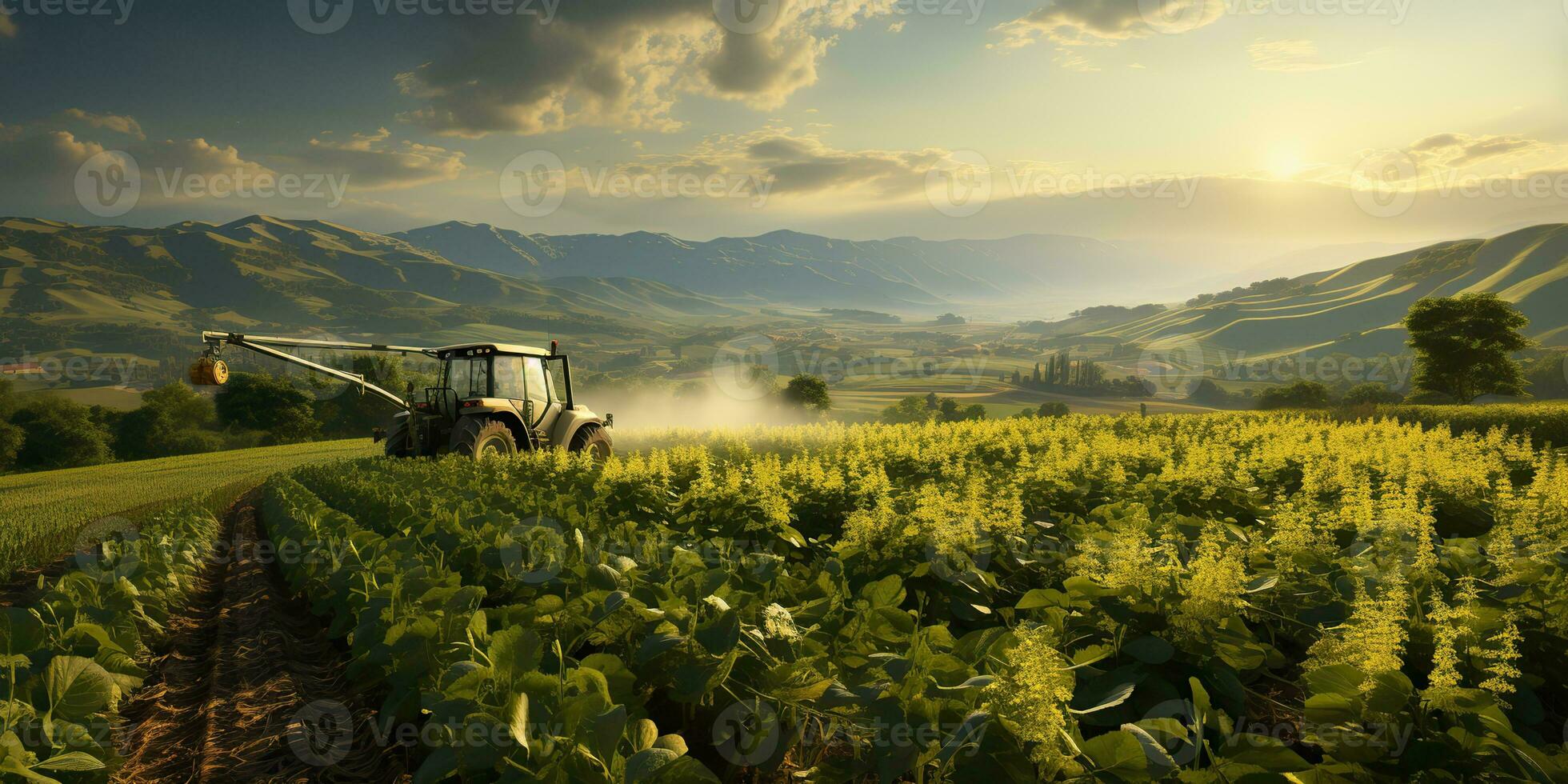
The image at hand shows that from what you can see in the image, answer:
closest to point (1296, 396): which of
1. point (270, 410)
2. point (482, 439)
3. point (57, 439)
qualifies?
point (482, 439)

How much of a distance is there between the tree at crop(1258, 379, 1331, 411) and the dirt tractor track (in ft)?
235

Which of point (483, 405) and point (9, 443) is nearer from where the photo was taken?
point (483, 405)

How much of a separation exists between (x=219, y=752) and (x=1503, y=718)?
19.4 feet

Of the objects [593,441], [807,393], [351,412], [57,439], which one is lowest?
[57,439]

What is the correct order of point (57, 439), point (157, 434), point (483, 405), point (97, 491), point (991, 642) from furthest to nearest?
point (157, 434) → point (57, 439) → point (97, 491) → point (483, 405) → point (991, 642)

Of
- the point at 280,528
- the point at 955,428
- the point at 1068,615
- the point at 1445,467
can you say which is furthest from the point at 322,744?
the point at 955,428

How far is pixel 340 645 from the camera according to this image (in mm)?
5895

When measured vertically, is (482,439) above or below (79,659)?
below

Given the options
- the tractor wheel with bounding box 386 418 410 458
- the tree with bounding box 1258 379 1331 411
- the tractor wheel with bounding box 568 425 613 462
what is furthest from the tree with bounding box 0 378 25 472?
the tree with bounding box 1258 379 1331 411

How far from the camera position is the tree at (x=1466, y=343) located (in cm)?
4816

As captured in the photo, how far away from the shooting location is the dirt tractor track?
12.7 feet

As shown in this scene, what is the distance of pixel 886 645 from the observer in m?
2.97

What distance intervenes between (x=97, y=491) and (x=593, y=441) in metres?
17.0

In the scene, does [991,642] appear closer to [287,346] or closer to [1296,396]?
[287,346]
